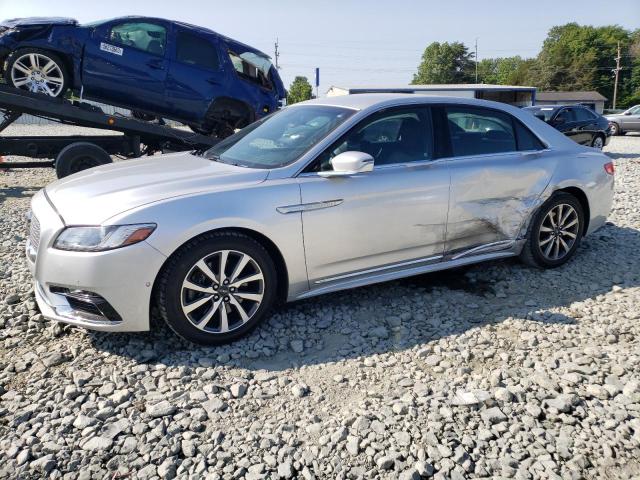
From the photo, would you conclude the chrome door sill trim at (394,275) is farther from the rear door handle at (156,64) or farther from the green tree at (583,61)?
the green tree at (583,61)

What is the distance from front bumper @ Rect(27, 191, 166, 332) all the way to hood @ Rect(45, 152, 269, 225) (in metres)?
0.17

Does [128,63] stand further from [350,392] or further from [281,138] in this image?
[350,392]

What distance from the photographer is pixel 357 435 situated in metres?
2.45

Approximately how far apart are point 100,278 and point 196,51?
237 inches

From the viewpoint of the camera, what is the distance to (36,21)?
23.0 ft

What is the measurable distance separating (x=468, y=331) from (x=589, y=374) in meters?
0.79

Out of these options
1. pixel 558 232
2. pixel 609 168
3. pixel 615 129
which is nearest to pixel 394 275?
pixel 558 232

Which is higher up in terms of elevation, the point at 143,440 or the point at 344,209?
the point at 344,209

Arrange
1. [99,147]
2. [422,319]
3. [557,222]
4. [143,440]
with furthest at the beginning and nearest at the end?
[99,147] → [557,222] → [422,319] → [143,440]

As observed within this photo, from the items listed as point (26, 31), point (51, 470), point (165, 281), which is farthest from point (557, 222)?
point (26, 31)

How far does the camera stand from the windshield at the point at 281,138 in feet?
11.9

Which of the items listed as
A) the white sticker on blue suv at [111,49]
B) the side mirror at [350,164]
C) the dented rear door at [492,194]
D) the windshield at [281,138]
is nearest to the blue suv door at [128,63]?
the white sticker on blue suv at [111,49]

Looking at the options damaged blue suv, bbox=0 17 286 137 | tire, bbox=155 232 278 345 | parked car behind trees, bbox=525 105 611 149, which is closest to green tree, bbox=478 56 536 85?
parked car behind trees, bbox=525 105 611 149

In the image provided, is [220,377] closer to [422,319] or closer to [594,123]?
[422,319]
